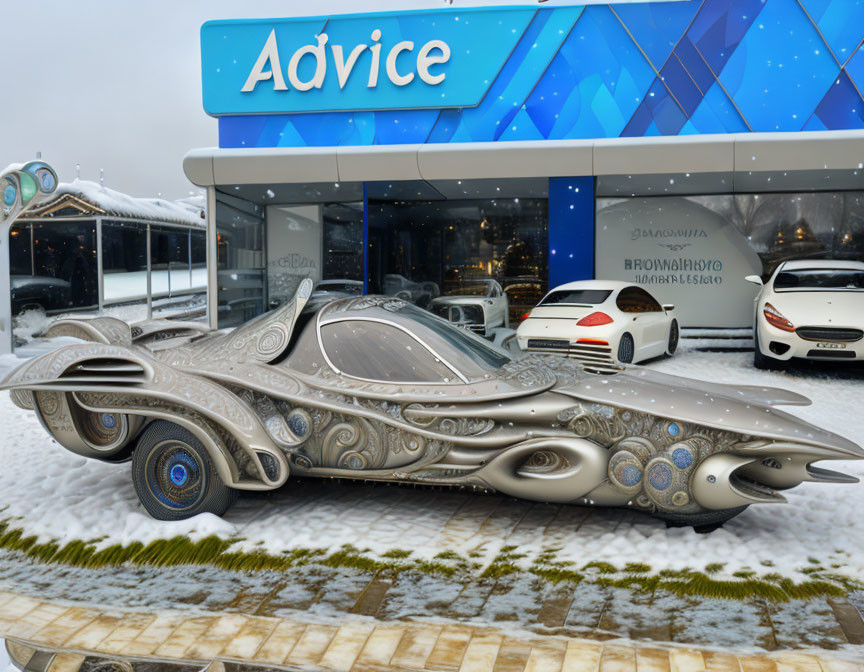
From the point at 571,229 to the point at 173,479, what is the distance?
9142 mm

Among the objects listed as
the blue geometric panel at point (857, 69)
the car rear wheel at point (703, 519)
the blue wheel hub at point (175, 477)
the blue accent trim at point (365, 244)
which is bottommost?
the car rear wheel at point (703, 519)

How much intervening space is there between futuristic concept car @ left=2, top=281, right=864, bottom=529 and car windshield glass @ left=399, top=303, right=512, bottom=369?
2cm

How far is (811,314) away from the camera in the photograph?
918cm

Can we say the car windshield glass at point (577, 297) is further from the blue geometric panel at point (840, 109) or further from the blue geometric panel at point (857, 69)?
the blue geometric panel at point (857, 69)

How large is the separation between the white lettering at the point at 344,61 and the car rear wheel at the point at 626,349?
21.8 ft

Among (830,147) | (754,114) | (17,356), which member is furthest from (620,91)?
(17,356)

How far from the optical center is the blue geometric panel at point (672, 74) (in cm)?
1152

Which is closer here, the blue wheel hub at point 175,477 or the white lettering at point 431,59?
the blue wheel hub at point 175,477

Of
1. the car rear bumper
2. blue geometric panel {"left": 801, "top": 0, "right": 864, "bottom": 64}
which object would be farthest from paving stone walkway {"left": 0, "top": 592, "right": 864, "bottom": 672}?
blue geometric panel {"left": 801, "top": 0, "right": 864, "bottom": 64}

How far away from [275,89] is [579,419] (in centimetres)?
1071

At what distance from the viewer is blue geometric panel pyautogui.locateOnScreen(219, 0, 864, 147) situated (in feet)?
37.8

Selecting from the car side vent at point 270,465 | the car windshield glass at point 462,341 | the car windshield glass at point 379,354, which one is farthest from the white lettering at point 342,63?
the car side vent at point 270,465

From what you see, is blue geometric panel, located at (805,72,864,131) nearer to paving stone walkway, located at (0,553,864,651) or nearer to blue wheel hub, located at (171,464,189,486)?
paving stone walkway, located at (0,553,864,651)

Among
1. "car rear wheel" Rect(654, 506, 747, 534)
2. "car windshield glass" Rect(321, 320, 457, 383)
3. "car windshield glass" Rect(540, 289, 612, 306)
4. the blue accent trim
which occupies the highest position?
the blue accent trim
